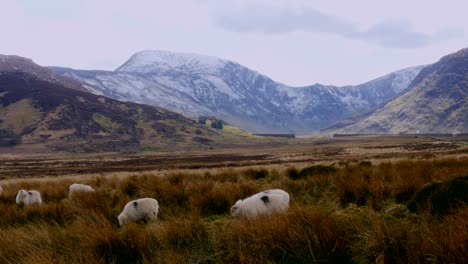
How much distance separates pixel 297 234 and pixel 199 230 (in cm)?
167

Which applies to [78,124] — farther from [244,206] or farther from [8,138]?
[244,206]

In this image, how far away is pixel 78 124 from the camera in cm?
13650

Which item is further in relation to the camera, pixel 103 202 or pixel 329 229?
pixel 103 202

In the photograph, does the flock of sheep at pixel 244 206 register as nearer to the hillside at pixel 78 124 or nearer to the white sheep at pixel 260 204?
the white sheep at pixel 260 204

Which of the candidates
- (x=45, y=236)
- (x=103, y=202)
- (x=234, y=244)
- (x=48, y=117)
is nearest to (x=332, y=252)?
(x=234, y=244)

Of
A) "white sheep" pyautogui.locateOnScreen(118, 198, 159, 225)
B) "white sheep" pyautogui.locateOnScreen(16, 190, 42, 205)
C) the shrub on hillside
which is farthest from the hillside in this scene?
"white sheep" pyautogui.locateOnScreen(118, 198, 159, 225)

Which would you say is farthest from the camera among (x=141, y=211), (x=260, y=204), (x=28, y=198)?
(x=28, y=198)

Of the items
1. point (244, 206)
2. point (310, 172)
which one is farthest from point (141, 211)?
point (310, 172)

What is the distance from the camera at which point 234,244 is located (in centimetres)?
440

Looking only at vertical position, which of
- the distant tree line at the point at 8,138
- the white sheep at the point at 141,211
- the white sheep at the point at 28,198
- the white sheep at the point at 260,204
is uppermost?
the white sheep at the point at 260,204

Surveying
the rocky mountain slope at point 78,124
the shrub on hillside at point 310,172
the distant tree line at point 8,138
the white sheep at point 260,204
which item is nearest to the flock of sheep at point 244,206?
the white sheep at point 260,204

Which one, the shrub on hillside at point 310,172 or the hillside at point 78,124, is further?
the hillside at point 78,124

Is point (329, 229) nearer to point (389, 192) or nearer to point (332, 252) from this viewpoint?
point (332, 252)

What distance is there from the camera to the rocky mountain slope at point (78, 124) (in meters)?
124
